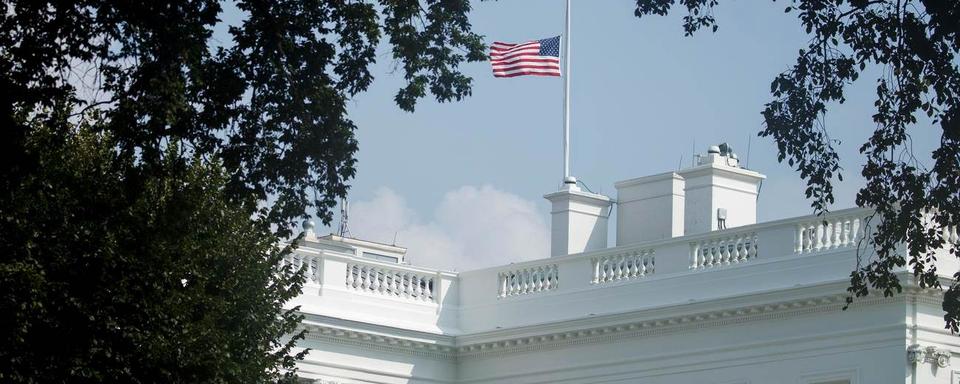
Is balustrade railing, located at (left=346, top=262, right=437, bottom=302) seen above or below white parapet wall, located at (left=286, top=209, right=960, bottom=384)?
above

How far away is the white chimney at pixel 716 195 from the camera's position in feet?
137

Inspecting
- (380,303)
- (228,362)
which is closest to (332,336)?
(380,303)

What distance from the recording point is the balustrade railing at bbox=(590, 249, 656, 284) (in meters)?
40.2

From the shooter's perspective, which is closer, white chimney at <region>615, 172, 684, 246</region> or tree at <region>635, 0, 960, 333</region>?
tree at <region>635, 0, 960, 333</region>

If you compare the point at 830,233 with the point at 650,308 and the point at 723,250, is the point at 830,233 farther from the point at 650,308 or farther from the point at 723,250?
the point at 650,308

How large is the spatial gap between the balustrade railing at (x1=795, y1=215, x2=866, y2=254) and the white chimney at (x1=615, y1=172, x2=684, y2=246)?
4.86 m

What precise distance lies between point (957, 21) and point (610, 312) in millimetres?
18927

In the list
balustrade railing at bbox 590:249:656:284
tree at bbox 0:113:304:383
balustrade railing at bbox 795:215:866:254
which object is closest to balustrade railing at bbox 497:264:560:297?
balustrade railing at bbox 590:249:656:284

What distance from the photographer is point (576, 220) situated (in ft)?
143

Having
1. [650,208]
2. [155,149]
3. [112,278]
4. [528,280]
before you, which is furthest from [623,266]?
[155,149]

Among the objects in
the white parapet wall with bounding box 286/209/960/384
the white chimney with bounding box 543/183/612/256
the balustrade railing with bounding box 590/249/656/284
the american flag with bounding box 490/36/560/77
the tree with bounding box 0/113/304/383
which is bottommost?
the tree with bounding box 0/113/304/383

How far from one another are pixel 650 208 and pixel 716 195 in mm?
1393

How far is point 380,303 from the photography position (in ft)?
140

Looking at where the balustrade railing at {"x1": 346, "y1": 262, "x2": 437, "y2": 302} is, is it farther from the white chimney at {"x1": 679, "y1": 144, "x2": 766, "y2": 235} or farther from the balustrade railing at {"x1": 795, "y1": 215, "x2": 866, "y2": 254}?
the balustrade railing at {"x1": 795, "y1": 215, "x2": 866, "y2": 254}
